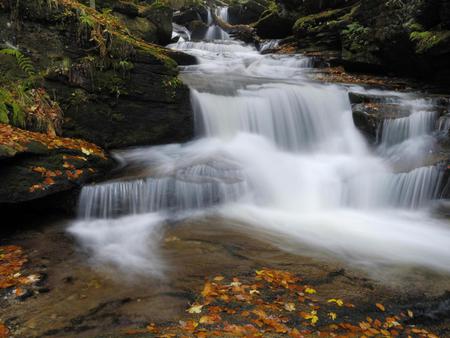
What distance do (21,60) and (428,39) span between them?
10.7 meters

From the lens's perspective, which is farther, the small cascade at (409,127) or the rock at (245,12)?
the rock at (245,12)

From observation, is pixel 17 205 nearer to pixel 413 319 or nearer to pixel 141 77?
pixel 141 77

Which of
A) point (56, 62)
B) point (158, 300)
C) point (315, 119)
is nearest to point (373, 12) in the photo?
point (315, 119)

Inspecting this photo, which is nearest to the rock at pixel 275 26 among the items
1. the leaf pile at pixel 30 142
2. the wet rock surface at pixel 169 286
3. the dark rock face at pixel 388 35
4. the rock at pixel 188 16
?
the dark rock face at pixel 388 35

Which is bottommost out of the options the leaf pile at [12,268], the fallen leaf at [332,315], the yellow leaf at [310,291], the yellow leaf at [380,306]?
the yellow leaf at [380,306]

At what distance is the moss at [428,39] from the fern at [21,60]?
34.5 feet

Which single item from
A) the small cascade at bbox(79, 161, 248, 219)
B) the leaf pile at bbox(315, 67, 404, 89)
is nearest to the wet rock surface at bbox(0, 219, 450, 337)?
the small cascade at bbox(79, 161, 248, 219)

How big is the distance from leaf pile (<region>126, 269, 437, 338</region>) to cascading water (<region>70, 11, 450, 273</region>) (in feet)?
3.94

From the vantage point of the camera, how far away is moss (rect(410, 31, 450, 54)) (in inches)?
402

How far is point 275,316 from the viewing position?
3.82 m

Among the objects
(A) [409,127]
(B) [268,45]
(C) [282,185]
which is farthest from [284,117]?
(B) [268,45]

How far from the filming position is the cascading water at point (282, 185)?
601 cm

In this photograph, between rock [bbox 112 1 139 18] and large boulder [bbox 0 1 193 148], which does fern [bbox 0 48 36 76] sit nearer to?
large boulder [bbox 0 1 193 148]

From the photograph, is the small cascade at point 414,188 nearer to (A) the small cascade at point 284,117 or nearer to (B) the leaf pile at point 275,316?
(A) the small cascade at point 284,117
